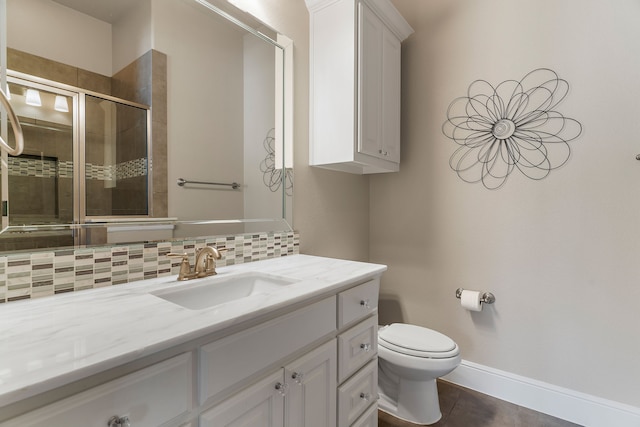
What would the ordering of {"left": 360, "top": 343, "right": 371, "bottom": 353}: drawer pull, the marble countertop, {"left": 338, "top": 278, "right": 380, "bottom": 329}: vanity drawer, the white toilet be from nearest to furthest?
the marble countertop < {"left": 338, "top": 278, "right": 380, "bottom": 329}: vanity drawer < {"left": 360, "top": 343, "right": 371, "bottom": 353}: drawer pull < the white toilet

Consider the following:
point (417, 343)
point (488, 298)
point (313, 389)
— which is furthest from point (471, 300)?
point (313, 389)

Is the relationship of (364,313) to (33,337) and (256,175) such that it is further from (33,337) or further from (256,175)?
(33,337)

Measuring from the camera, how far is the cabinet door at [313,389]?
0.93m

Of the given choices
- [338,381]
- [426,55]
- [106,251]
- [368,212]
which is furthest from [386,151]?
[106,251]

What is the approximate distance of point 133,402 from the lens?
1.92 feet

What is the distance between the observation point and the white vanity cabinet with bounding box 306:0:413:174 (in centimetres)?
167

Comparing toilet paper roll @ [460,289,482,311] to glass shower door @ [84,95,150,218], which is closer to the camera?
glass shower door @ [84,95,150,218]

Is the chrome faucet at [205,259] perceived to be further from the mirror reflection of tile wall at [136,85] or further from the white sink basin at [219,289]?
the mirror reflection of tile wall at [136,85]

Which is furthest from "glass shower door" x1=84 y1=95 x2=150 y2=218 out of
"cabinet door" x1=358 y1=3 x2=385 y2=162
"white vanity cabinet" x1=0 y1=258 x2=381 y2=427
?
"cabinet door" x1=358 y1=3 x2=385 y2=162

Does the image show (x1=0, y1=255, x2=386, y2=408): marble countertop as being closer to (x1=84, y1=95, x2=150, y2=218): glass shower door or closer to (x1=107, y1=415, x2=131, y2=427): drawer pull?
(x1=107, y1=415, x2=131, y2=427): drawer pull

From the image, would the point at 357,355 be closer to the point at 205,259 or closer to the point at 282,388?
the point at 282,388

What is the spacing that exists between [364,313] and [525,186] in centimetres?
127

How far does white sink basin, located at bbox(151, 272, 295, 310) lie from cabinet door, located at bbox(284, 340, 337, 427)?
256 mm

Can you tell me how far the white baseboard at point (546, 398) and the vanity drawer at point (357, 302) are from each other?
45.1 inches
